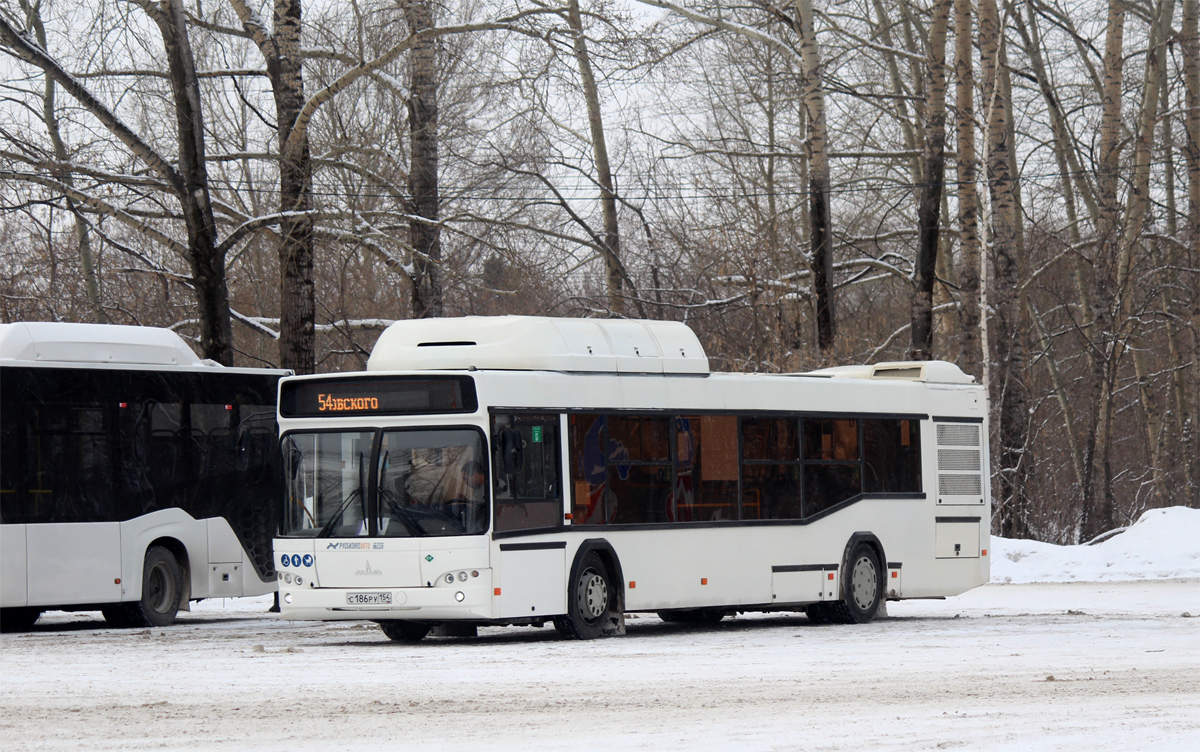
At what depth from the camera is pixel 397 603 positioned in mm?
14867

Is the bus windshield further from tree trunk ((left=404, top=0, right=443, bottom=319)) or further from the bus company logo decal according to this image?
tree trunk ((left=404, top=0, right=443, bottom=319))

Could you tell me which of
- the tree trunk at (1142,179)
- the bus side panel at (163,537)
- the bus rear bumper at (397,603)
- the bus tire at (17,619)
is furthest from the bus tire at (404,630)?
the tree trunk at (1142,179)

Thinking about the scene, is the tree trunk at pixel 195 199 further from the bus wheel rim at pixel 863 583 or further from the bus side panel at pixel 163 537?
the bus wheel rim at pixel 863 583

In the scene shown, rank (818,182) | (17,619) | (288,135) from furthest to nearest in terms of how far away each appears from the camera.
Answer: (818,182) < (288,135) < (17,619)

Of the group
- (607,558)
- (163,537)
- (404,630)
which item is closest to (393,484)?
(404,630)

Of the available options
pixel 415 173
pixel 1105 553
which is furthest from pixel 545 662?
pixel 1105 553

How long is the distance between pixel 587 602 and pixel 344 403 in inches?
114

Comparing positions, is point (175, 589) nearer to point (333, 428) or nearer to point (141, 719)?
point (333, 428)

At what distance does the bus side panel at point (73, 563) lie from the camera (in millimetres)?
17297

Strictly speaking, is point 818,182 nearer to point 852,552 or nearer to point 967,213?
point 967,213

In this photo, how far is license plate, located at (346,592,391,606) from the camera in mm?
14900

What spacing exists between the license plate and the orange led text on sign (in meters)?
1.66

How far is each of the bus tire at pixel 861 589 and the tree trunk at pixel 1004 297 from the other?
39.9 feet

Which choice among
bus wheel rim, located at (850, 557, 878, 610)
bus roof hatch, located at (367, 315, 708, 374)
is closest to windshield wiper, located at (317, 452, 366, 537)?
bus roof hatch, located at (367, 315, 708, 374)
